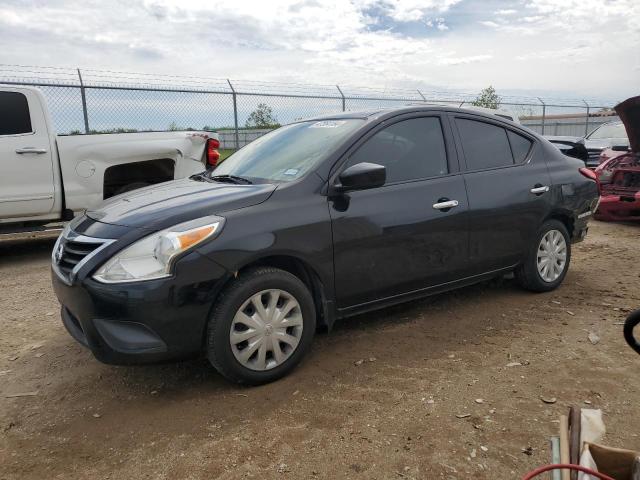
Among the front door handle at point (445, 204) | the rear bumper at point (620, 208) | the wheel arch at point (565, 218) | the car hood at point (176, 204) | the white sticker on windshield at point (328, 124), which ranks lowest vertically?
the rear bumper at point (620, 208)

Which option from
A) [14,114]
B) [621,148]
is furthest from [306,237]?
[621,148]

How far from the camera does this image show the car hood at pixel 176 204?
2984 mm

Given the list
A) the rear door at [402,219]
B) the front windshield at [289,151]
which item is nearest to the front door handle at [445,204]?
the rear door at [402,219]

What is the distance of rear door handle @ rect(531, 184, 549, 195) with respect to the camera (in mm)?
4414

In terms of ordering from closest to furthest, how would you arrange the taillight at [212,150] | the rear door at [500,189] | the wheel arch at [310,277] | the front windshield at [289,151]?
the wheel arch at [310,277]
the front windshield at [289,151]
the rear door at [500,189]
the taillight at [212,150]

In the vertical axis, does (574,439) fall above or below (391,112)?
below

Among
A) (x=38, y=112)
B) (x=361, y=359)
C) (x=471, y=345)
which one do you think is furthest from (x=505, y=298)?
(x=38, y=112)

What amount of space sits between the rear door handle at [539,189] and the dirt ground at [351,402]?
0.97 metres

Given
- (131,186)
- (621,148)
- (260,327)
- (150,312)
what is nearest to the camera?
(150,312)

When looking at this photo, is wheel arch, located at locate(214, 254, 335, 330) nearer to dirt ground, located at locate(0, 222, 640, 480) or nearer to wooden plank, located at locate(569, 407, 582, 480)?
dirt ground, located at locate(0, 222, 640, 480)

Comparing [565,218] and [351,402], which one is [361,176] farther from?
[565,218]

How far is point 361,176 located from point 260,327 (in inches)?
42.9

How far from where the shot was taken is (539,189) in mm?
4453

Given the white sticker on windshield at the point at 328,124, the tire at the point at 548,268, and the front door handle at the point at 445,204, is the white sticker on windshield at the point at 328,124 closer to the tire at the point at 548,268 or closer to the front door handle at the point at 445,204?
the front door handle at the point at 445,204
